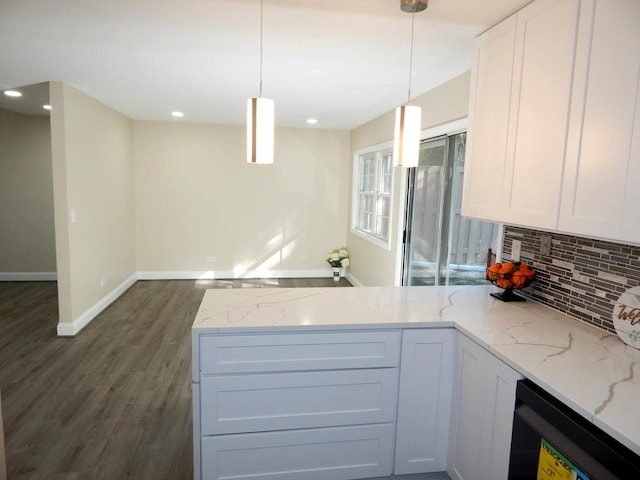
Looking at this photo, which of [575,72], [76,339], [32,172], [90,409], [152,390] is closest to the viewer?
[575,72]

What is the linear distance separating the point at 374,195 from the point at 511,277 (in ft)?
10.6

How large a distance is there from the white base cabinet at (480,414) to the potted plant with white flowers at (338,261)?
430 cm

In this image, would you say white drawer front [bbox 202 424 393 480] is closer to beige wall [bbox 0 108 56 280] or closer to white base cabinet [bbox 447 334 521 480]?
white base cabinet [bbox 447 334 521 480]

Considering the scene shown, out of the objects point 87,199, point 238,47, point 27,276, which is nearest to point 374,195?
point 238,47

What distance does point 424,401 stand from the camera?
1.95 meters

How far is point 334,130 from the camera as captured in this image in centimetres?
623

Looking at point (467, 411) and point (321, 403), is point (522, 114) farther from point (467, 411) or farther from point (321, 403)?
point (321, 403)

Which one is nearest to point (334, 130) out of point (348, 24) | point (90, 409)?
point (348, 24)

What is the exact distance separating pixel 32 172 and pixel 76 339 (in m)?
3.25

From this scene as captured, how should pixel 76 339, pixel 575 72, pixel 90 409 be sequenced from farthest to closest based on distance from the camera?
1. pixel 76 339
2. pixel 90 409
3. pixel 575 72

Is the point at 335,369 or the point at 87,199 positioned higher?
the point at 87,199

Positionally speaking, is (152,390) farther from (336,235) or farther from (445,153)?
(336,235)

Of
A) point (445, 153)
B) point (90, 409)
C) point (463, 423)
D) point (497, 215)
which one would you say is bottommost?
point (90, 409)

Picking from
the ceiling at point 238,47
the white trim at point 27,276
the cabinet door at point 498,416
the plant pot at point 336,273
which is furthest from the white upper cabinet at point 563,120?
the white trim at point 27,276
